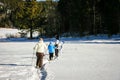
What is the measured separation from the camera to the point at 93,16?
6525 cm

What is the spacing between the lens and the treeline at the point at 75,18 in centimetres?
5994

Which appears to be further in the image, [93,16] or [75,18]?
[75,18]

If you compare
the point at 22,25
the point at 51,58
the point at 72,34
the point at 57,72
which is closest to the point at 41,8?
the point at 22,25

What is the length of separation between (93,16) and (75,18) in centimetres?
361

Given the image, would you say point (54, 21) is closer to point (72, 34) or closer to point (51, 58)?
point (72, 34)

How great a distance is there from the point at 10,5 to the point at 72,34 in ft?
179

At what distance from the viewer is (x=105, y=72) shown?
48.0 ft

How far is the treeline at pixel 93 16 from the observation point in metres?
59.2

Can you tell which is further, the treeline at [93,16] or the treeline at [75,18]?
the treeline at [75,18]

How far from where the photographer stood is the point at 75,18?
6631cm

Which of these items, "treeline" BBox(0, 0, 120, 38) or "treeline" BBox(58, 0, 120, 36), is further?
"treeline" BBox(0, 0, 120, 38)

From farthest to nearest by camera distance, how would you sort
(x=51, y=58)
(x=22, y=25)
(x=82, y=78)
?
(x=22, y=25) → (x=51, y=58) → (x=82, y=78)

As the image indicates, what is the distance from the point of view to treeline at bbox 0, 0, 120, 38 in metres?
59.9

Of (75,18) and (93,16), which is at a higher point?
(93,16)
